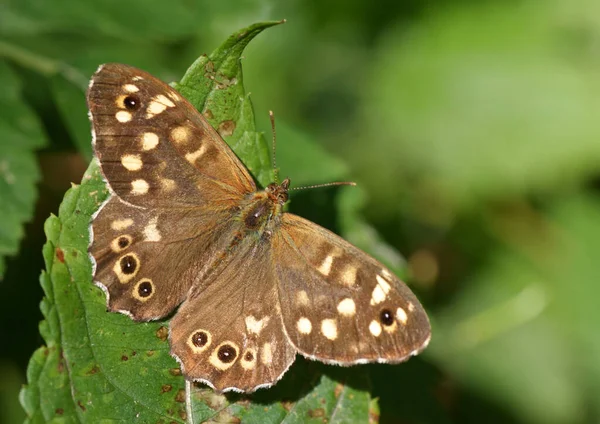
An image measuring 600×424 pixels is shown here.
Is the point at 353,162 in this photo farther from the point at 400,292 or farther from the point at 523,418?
the point at 400,292

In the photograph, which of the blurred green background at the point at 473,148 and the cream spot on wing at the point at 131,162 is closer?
the cream spot on wing at the point at 131,162

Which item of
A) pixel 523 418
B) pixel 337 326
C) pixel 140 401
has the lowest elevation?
pixel 523 418

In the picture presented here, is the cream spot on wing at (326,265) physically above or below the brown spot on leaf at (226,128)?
below

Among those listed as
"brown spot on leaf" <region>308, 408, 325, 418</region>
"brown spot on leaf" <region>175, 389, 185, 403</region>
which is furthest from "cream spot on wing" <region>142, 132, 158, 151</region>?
"brown spot on leaf" <region>308, 408, 325, 418</region>

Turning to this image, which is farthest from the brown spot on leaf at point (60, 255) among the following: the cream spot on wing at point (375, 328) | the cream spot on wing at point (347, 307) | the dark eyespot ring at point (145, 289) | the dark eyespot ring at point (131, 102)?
the cream spot on wing at point (375, 328)

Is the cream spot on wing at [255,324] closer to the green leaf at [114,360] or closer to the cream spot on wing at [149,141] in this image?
the green leaf at [114,360]

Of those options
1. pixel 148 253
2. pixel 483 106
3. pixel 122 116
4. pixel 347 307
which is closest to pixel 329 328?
pixel 347 307

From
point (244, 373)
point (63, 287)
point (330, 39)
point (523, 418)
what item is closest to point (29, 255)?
point (63, 287)

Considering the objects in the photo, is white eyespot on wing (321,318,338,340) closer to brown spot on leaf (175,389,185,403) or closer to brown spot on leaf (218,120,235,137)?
brown spot on leaf (175,389,185,403)
